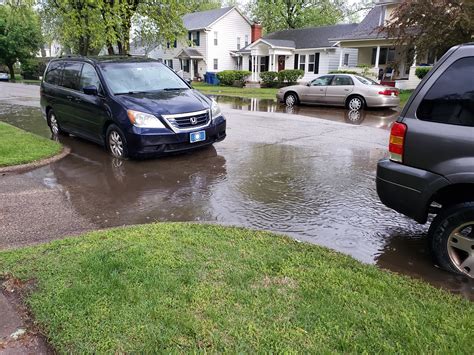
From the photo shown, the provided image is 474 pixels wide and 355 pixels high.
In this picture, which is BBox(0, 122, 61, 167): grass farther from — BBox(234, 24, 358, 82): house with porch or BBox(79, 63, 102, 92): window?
BBox(234, 24, 358, 82): house with porch

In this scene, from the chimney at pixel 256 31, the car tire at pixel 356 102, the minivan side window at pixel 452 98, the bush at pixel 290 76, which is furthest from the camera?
the chimney at pixel 256 31

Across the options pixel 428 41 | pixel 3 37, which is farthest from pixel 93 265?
pixel 3 37

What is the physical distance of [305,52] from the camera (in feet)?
119

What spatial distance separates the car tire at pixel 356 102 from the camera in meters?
16.0

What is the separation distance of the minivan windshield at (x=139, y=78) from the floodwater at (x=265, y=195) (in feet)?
4.73

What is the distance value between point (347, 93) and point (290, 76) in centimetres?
1551

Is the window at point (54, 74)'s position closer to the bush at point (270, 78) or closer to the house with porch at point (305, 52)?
the bush at point (270, 78)

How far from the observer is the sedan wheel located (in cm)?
1601

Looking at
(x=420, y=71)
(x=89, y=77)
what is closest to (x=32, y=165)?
(x=89, y=77)

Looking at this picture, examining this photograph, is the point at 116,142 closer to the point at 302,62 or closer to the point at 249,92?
the point at 249,92

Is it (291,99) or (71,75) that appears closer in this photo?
(71,75)

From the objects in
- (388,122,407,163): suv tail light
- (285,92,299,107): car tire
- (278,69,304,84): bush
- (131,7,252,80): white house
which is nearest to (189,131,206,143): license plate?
(388,122,407,163): suv tail light

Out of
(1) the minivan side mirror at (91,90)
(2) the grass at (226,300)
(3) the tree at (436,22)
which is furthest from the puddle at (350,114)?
(2) the grass at (226,300)

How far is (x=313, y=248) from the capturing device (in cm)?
418
